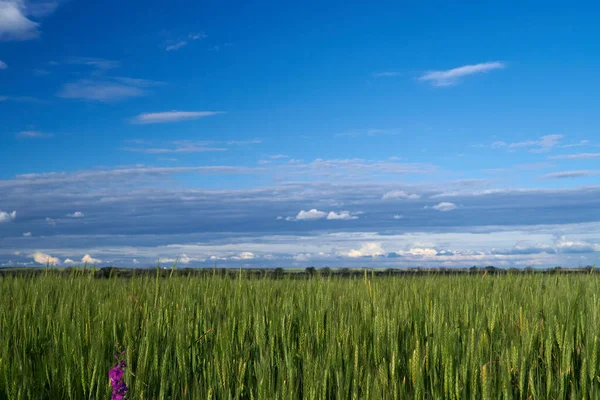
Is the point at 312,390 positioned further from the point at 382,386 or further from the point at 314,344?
the point at 314,344

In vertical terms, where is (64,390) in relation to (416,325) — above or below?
below

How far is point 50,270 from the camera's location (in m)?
6.55

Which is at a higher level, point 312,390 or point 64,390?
point 312,390

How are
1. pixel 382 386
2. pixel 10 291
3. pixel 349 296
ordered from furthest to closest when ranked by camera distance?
pixel 10 291, pixel 349 296, pixel 382 386

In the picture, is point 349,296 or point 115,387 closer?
point 115,387

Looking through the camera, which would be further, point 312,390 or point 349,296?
point 349,296

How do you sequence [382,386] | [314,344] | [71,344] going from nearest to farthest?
[382,386]
[71,344]
[314,344]

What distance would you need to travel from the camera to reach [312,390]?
186 centimetres

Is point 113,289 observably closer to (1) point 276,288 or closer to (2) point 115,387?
(1) point 276,288

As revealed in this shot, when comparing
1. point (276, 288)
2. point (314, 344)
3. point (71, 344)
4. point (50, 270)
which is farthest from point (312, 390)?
point (50, 270)

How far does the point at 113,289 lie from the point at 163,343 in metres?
2.78

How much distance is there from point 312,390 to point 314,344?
1.07m

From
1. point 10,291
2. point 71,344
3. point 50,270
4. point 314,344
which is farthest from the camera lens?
point 50,270

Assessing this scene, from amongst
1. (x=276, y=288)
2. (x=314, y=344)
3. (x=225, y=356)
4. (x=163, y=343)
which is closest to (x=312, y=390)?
(x=225, y=356)
